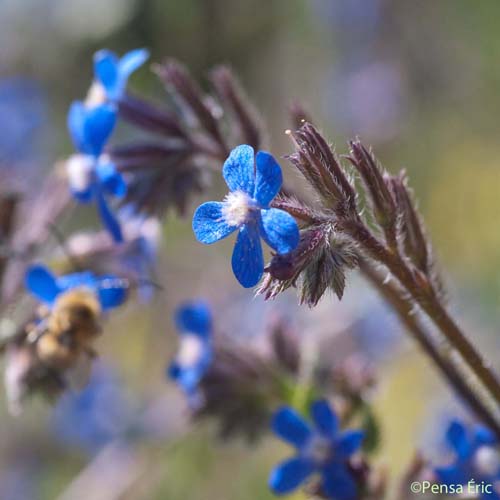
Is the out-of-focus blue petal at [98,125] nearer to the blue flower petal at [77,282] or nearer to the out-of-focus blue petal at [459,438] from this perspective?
the blue flower petal at [77,282]

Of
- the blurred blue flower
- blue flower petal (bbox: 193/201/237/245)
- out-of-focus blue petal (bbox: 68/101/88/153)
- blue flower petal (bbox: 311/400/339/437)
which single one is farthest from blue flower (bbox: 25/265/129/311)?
the blurred blue flower

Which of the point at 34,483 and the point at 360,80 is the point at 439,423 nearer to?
the point at 34,483

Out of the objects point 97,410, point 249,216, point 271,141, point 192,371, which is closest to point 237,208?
point 249,216

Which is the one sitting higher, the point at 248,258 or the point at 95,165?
the point at 95,165

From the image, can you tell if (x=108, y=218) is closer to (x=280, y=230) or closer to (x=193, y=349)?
(x=193, y=349)

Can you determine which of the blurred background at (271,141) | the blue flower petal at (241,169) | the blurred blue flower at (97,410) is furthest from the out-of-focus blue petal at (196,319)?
the blurred blue flower at (97,410)

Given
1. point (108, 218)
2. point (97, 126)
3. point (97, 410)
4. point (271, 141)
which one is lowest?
point (108, 218)

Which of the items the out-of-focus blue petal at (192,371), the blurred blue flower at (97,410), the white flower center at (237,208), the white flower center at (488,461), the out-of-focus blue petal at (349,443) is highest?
the blurred blue flower at (97,410)
